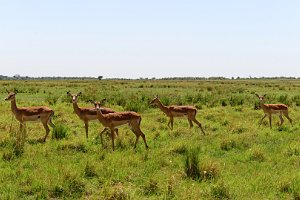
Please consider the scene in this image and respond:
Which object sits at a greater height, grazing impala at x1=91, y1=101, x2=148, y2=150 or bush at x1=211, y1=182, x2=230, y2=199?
grazing impala at x1=91, y1=101, x2=148, y2=150

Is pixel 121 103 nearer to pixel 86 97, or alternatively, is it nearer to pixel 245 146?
pixel 86 97

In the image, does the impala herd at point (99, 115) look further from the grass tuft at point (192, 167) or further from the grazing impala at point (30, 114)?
the grass tuft at point (192, 167)

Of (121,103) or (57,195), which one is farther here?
(121,103)

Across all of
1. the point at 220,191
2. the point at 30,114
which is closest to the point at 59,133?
the point at 30,114

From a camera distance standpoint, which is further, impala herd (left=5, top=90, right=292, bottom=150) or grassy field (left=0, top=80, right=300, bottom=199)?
impala herd (left=5, top=90, right=292, bottom=150)

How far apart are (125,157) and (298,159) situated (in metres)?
4.92

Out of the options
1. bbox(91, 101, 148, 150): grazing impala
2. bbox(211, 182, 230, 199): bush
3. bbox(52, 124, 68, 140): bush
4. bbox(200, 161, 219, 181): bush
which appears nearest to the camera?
bbox(211, 182, 230, 199): bush

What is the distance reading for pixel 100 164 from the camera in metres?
9.48

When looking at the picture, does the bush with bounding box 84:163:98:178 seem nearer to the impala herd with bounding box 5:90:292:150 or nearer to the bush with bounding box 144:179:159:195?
the bush with bounding box 144:179:159:195

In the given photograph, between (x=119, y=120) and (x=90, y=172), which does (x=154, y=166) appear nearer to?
(x=90, y=172)

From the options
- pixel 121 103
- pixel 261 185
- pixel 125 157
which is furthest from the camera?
pixel 121 103

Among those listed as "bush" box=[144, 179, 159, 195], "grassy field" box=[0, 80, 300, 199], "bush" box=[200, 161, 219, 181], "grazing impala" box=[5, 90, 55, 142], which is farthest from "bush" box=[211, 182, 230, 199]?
"grazing impala" box=[5, 90, 55, 142]

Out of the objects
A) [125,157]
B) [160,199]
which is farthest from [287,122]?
[160,199]

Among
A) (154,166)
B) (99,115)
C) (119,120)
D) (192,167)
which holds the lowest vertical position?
(154,166)
